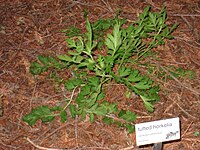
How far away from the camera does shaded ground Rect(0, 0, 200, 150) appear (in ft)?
7.55

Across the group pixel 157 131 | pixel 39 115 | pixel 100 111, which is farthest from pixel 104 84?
pixel 157 131

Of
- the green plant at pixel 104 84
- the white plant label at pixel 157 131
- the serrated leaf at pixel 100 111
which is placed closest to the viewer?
the white plant label at pixel 157 131

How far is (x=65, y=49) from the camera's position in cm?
288

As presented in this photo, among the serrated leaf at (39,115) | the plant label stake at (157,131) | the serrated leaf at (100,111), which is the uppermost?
the serrated leaf at (100,111)

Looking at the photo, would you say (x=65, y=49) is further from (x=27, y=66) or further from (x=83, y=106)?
(x=83, y=106)

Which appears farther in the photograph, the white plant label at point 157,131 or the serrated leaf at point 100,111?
the serrated leaf at point 100,111

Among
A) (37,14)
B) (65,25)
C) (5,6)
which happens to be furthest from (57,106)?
(5,6)

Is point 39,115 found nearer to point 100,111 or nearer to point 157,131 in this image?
point 100,111

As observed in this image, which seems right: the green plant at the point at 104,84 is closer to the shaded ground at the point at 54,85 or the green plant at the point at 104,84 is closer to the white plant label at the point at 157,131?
the shaded ground at the point at 54,85

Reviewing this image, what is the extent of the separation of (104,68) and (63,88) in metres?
0.42

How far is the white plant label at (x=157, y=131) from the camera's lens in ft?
6.00

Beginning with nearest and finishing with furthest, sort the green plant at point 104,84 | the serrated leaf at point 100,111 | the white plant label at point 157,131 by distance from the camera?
the white plant label at point 157,131
the green plant at point 104,84
the serrated leaf at point 100,111

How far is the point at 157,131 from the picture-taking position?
6.07ft

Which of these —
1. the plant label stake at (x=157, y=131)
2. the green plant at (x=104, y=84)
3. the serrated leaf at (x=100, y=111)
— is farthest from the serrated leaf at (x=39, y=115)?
the plant label stake at (x=157, y=131)
